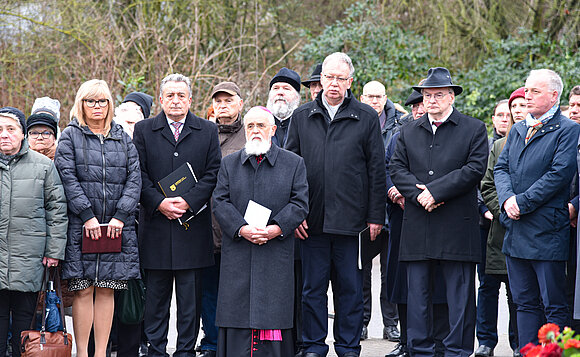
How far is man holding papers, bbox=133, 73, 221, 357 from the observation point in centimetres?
660

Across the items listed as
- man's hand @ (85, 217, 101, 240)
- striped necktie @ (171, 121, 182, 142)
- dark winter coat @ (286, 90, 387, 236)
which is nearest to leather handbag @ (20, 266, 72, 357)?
man's hand @ (85, 217, 101, 240)

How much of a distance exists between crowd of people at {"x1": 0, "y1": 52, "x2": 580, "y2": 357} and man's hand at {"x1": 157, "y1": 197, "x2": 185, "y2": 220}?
0.04 ft

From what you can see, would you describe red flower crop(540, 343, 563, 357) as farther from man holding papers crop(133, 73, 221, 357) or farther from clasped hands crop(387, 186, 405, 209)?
man holding papers crop(133, 73, 221, 357)

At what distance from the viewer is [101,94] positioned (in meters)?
6.52

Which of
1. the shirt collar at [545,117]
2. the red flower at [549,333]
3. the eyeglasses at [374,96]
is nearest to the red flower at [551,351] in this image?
the red flower at [549,333]

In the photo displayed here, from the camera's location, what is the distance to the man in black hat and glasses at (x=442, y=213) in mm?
6445

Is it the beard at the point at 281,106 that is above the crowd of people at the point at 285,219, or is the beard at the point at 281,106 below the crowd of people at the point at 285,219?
above

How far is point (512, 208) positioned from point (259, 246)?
203 cm

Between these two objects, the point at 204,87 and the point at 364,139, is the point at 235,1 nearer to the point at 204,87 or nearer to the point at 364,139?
the point at 204,87

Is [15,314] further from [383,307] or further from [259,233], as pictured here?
[383,307]

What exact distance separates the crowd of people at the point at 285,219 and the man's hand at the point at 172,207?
0.01m

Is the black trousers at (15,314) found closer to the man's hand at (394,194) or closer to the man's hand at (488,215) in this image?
the man's hand at (394,194)

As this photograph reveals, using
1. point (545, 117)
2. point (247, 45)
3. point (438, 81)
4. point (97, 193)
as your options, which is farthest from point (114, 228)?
point (247, 45)

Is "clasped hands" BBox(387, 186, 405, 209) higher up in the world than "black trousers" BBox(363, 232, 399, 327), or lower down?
higher up
